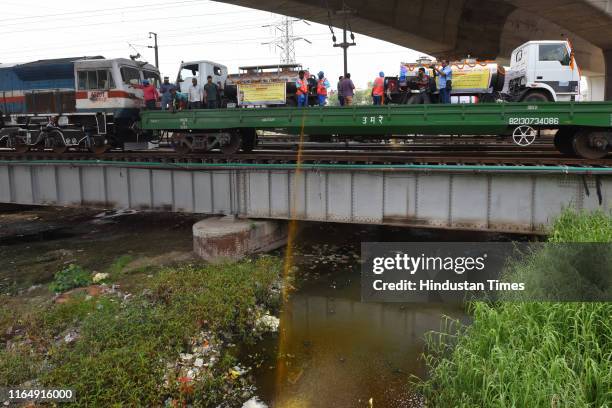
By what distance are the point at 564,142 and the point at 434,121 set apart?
4.04 metres

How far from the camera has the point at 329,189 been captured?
13.1 meters

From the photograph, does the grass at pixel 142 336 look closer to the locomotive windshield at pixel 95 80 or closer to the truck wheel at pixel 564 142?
the locomotive windshield at pixel 95 80

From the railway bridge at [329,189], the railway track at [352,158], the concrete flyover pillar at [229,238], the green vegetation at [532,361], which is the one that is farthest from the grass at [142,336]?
the railway track at [352,158]

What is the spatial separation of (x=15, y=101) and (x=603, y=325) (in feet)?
66.8

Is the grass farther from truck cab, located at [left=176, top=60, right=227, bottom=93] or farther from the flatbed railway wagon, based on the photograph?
truck cab, located at [left=176, top=60, right=227, bottom=93]

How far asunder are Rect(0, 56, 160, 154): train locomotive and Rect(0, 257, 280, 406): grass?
24.2 ft

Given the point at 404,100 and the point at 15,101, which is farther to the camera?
the point at 15,101

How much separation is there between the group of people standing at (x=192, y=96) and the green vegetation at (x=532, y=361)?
37.2ft

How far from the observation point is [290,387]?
24.2 ft

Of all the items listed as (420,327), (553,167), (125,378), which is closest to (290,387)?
(125,378)

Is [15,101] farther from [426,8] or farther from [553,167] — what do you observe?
[426,8]

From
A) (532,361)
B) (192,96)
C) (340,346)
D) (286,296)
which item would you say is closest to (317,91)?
(192,96)

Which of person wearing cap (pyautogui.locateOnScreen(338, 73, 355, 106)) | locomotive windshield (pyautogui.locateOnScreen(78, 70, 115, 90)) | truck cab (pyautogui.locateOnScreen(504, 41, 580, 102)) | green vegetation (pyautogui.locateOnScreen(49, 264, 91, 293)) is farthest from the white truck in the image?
green vegetation (pyautogui.locateOnScreen(49, 264, 91, 293))

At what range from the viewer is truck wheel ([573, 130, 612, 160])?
1174 centimetres
